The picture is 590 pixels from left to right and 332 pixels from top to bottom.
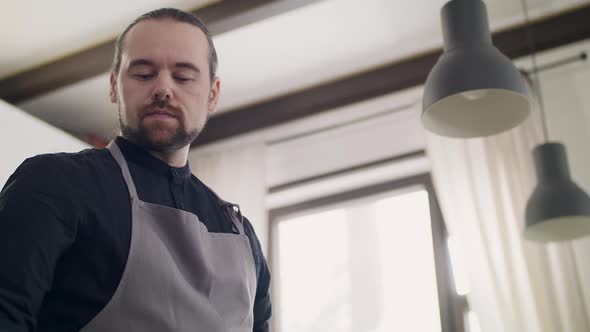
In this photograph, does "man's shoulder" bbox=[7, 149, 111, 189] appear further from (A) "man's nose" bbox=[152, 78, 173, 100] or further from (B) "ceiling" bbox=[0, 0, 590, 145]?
(B) "ceiling" bbox=[0, 0, 590, 145]

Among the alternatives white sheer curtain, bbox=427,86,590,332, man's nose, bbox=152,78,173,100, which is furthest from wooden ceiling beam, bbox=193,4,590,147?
man's nose, bbox=152,78,173,100

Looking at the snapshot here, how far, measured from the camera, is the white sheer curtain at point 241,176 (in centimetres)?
418

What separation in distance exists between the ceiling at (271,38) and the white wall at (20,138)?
0.31 metres

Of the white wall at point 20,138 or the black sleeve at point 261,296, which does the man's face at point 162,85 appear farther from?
the white wall at point 20,138

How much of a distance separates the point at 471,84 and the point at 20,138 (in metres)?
2.58

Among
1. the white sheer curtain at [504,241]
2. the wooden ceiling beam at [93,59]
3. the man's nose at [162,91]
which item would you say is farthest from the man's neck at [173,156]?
the white sheer curtain at [504,241]

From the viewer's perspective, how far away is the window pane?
377cm

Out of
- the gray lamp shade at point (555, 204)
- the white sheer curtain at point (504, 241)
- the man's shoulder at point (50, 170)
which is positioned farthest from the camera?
the white sheer curtain at point (504, 241)

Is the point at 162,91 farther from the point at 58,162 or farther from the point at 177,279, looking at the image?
the point at 177,279

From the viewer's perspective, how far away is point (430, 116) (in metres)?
2.46

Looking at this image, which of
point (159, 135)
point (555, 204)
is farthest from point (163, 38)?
point (555, 204)

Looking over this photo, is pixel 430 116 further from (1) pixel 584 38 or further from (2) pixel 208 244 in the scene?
(1) pixel 584 38

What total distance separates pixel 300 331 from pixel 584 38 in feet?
7.28

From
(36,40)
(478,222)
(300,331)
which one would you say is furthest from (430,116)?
(36,40)
